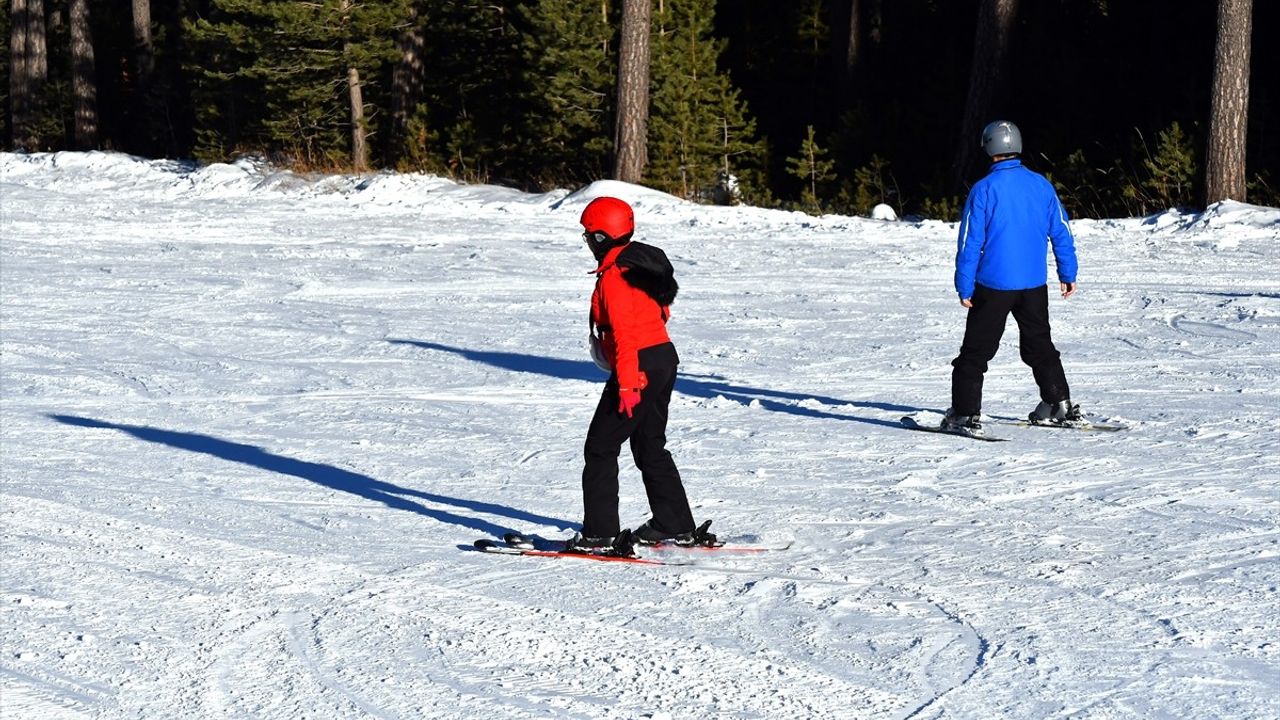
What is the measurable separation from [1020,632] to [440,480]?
3.87 meters

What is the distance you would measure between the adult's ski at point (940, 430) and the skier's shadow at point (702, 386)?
0.07 m

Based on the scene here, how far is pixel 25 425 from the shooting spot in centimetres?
1005

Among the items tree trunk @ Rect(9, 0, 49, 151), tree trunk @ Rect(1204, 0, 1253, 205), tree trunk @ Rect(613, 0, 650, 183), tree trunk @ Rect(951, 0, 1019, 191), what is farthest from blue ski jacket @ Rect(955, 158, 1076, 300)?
tree trunk @ Rect(9, 0, 49, 151)

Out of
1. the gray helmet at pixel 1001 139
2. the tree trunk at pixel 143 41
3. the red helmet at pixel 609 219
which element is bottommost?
the red helmet at pixel 609 219

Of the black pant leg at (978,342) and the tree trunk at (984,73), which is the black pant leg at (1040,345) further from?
the tree trunk at (984,73)

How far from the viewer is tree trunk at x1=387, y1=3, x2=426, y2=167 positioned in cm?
2748

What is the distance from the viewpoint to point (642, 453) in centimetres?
646

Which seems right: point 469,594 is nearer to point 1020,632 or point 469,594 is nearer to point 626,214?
point 626,214

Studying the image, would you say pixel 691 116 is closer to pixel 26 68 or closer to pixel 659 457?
pixel 659 457

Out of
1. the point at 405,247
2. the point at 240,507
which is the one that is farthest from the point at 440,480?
the point at 405,247

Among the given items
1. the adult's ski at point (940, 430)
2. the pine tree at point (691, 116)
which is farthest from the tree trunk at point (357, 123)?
the adult's ski at point (940, 430)

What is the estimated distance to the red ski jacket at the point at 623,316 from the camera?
238 inches

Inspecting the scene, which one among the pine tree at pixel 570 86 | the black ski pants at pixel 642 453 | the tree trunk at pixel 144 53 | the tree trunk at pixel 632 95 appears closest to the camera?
the black ski pants at pixel 642 453

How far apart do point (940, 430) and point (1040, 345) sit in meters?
0.75
